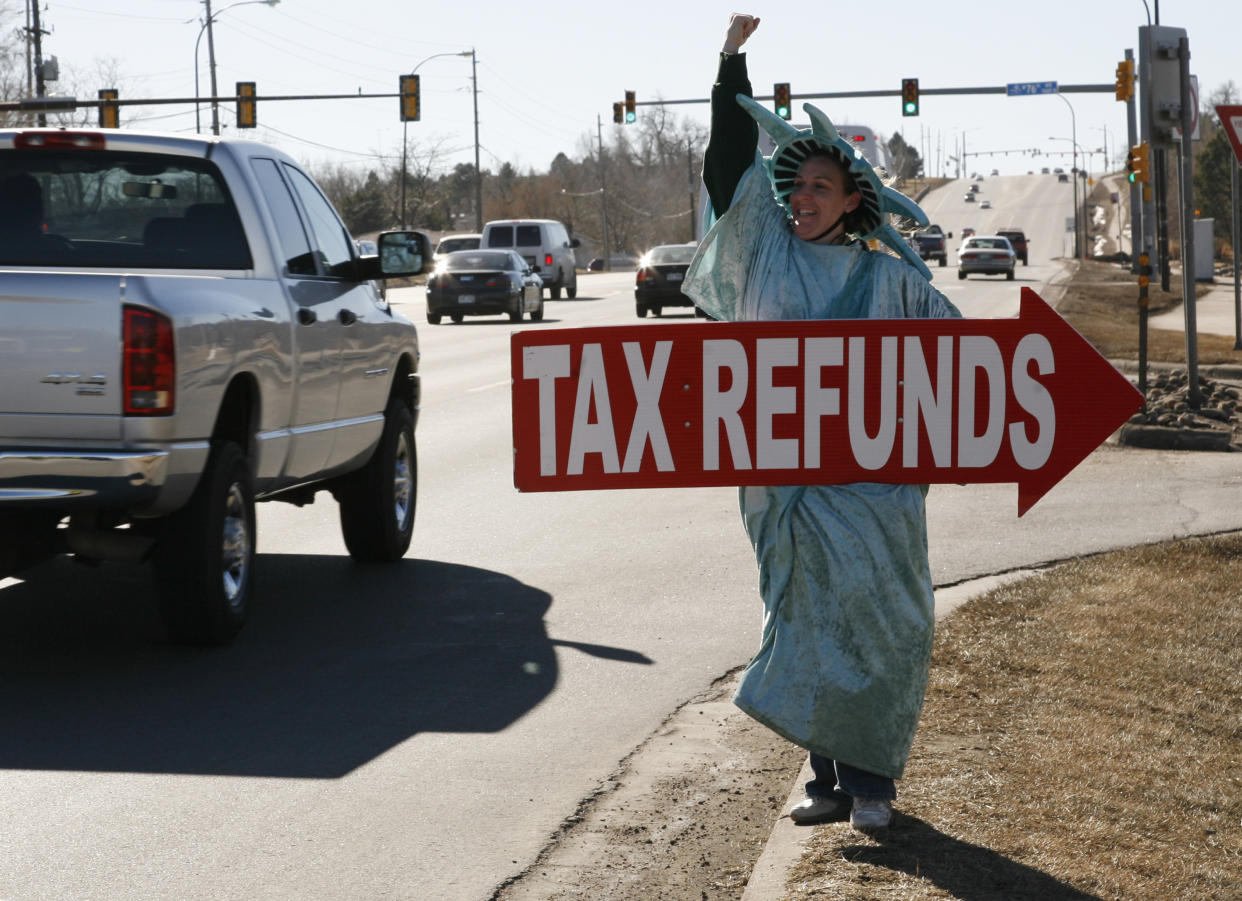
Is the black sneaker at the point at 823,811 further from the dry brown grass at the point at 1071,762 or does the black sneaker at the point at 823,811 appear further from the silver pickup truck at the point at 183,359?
the silver pickup truck at the point at 183,359

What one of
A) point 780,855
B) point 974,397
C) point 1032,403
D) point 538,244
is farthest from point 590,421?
point 538,244

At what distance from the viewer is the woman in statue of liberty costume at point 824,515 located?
4.30m

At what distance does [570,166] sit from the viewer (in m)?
192

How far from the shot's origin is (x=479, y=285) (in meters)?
34.5

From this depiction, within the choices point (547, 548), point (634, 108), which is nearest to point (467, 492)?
point (547, 548)

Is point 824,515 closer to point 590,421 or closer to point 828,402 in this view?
point 828,402

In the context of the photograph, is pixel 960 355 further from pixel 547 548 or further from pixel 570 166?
pixel 570 166

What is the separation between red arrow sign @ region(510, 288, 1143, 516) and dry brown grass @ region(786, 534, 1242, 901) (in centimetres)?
89

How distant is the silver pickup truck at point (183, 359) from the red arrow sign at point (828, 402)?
8.90 ft

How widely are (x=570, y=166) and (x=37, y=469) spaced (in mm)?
188171

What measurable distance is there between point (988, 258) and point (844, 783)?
54.9 m

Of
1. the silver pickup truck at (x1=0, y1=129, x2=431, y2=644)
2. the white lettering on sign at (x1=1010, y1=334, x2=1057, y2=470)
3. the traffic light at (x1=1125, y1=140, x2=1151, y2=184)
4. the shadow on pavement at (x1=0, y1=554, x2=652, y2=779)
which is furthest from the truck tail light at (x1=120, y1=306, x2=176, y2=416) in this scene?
the traffic light at (x1=1125, y1=140, x2=1151, y2=184)

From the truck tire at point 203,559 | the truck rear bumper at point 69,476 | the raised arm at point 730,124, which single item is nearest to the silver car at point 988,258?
the truck tire at point 203,559

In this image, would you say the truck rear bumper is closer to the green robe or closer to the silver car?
the green robe
